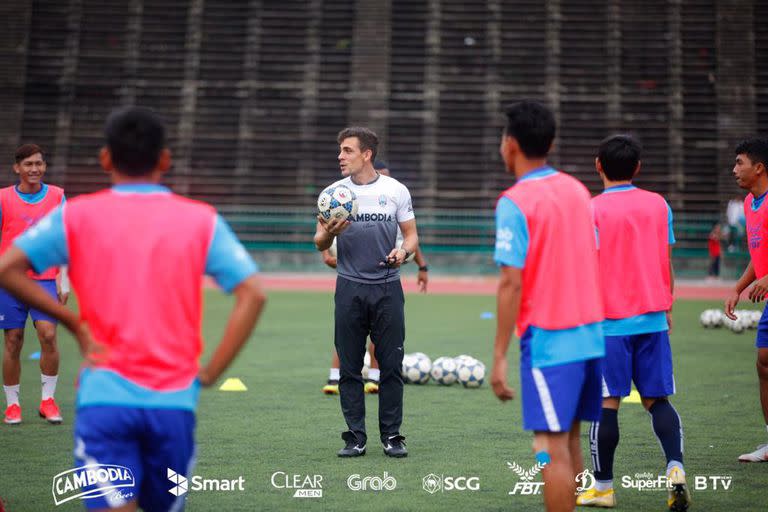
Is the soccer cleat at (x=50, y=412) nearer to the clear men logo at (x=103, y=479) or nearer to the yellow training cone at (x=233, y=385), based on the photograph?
the yellow training cone at (x=233, y=385)

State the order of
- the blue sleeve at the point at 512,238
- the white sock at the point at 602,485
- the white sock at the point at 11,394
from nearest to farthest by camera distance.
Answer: the blue sleeve at the point at 512,238
the white sock at the point at 602,485
the white sock at the point at 11,394

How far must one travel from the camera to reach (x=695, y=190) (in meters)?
30.6

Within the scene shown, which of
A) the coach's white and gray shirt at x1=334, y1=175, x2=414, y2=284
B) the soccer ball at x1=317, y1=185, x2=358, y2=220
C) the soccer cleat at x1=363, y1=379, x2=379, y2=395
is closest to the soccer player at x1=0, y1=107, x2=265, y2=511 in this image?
the soccer ball at x1=317, y1=185, x2=358, y2=220

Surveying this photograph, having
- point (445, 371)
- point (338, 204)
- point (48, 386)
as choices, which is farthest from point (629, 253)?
point (48, 386)

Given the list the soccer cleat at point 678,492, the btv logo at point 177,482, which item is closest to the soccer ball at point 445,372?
the soccer cleat at point 678,492

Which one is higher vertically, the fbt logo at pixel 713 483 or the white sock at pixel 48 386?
the white sock at pixel 48 386

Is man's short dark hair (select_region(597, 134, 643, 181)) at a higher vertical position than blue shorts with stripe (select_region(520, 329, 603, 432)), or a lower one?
higher

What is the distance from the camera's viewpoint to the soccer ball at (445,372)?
36.6 ft

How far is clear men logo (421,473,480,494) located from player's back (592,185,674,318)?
1.49 meters

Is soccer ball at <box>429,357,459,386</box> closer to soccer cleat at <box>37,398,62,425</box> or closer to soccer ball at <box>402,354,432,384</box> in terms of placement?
soccer ball at <box>402,354,432,384</box>

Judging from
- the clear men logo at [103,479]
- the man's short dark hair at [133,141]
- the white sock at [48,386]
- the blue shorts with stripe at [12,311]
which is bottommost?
the white sock at [48,386]

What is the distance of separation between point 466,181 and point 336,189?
23468mm

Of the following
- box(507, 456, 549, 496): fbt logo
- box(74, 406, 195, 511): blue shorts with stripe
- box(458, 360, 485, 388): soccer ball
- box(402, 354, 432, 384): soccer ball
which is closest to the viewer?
box(74, 406, 195, 511): blue shorts with stripe

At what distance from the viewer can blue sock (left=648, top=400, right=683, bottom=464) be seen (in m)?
6.23
